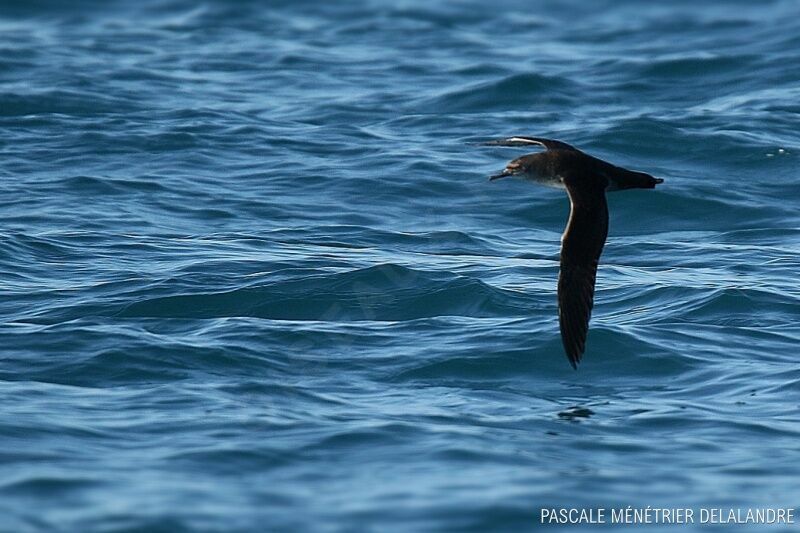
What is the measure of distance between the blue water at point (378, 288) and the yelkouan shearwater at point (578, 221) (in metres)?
0.56

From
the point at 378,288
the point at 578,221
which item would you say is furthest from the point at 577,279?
the point at 378,288

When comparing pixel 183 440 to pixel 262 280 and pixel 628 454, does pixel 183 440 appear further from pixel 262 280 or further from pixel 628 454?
pixel 262 280

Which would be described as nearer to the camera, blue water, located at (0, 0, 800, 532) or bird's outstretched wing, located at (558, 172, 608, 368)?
blue water, located at (0, 0, 800, 532)

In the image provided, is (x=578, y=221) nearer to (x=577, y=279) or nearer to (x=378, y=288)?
(x=577, y=279)

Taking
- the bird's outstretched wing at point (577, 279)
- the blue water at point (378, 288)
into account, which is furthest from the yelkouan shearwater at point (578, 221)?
the blue water at point (378, 288)

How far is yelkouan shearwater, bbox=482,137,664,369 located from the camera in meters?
8.58

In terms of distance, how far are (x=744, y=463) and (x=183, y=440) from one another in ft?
9.99

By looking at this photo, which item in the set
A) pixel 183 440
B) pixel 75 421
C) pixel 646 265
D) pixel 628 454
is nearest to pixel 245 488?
pixel 183 440

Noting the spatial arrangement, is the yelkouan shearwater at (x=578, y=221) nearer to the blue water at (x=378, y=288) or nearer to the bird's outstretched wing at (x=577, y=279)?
the bird's outstretched wing at (x=577, y=279)

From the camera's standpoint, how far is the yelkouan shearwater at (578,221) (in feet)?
28.1

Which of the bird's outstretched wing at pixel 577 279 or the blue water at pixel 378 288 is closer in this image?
the blue water at pixel 378 288

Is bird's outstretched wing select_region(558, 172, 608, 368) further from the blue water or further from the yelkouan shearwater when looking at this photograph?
the blue water

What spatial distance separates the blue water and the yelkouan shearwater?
1.85 feet

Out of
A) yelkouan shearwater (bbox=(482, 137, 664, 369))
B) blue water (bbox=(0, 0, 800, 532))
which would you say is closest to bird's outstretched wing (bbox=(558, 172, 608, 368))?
yelkouan shearwater (bbox=(482, 137, 664, 369))
